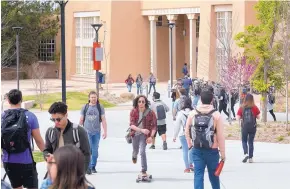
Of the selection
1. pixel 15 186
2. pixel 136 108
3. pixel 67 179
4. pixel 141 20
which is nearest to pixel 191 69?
pixel 141 20

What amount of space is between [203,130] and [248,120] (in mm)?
5050

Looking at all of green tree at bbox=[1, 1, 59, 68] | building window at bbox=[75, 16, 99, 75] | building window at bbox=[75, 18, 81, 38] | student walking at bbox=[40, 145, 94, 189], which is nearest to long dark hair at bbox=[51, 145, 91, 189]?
student walking at bbox=[40, 145, 94, 189]

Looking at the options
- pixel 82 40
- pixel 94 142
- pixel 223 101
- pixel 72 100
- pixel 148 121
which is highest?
pixel 82 40

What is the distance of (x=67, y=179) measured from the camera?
4.64 meters

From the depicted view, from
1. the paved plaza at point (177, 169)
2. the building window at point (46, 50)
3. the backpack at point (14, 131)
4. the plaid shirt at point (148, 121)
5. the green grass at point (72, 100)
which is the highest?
the building window at point (46, 50)

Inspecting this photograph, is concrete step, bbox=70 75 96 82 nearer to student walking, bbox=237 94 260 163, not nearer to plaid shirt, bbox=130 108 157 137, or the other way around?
student walking, bbox=237 94 260 163

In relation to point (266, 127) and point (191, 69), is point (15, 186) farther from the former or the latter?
point (191, 69)

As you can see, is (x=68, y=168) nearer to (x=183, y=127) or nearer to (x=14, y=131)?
(x=14, y=131)

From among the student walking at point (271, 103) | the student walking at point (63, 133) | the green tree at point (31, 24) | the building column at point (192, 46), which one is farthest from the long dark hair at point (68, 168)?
the green tree at point (31, 24)

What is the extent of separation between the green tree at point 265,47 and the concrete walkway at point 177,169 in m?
5.62

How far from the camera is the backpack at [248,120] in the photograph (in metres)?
14.1

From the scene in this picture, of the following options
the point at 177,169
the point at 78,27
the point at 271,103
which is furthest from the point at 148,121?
the point at 78,27

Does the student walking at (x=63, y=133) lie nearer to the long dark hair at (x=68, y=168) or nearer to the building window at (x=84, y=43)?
the long dark hair at (x=68, y=168)

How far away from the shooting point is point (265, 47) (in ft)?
78.7
